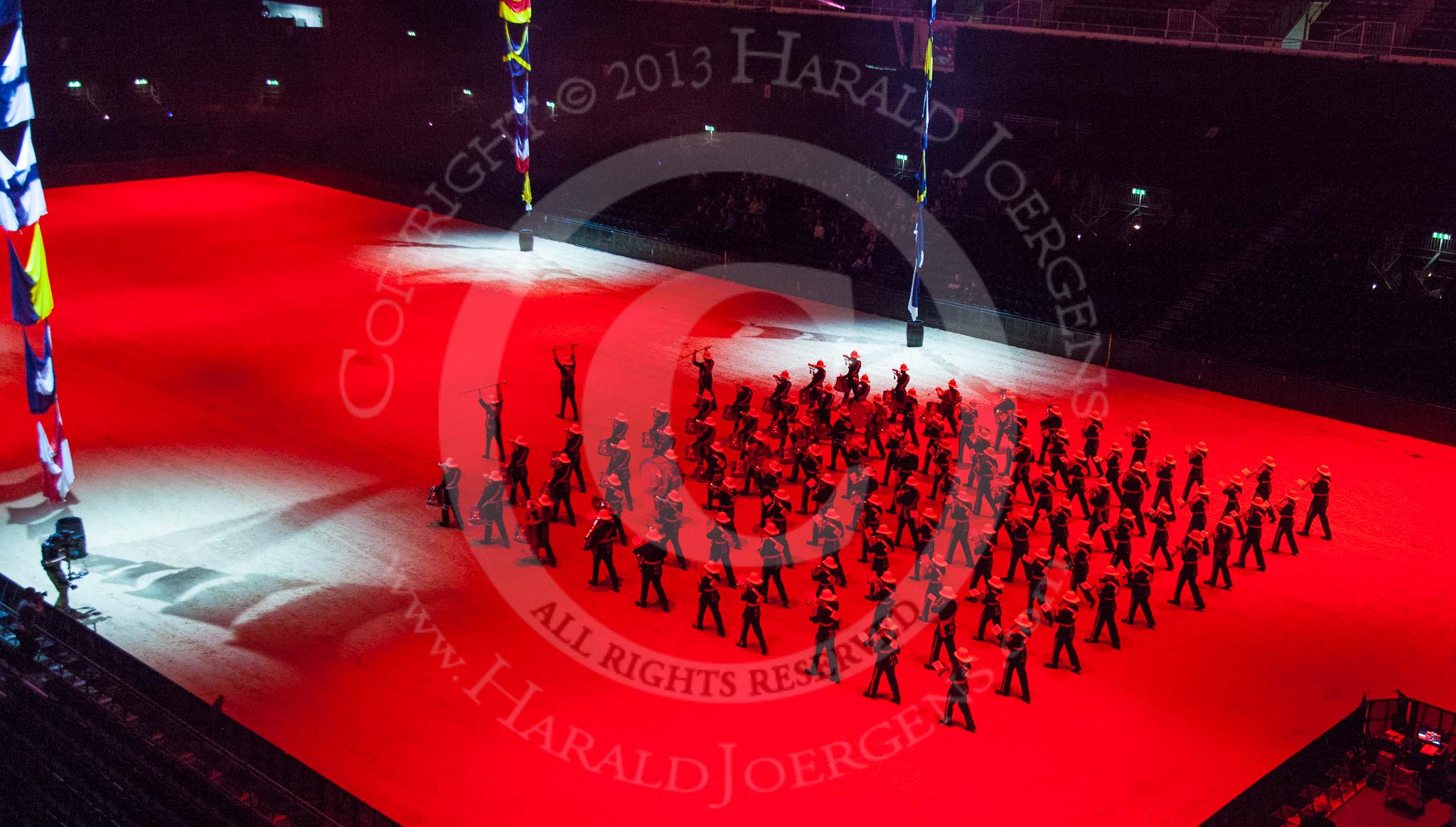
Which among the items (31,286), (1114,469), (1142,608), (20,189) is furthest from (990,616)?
(20,189)

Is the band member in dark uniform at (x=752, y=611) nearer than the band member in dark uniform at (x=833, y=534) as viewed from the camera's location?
Yes

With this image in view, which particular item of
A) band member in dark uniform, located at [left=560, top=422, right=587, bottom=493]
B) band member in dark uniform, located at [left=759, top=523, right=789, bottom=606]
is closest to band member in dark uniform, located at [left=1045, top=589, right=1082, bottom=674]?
band member in dark uniform, located at [left=759, top=523, right=789, bottom=606]

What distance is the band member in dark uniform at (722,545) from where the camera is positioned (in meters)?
16.2

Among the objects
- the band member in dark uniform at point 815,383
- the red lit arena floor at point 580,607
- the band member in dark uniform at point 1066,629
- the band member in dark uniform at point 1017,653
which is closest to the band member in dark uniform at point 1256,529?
the red lit arena floor at point 580,607

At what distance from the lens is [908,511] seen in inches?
701

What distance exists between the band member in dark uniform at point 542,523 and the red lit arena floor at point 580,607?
0.32m

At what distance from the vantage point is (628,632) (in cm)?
1560

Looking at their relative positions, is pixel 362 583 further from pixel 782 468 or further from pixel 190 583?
pixel 782 468

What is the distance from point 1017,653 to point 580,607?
19.1 feet

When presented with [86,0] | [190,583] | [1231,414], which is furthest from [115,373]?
[86,0]

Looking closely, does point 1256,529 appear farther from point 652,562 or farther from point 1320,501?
point 652,562

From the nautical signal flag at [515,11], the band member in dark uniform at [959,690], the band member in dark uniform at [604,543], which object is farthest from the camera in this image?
the nautical signal flag at [515,11]

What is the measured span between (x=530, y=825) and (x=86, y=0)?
152ft

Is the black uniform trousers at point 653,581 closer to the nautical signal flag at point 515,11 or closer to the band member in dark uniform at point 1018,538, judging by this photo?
the band member in dark uniform at point 1018,538
